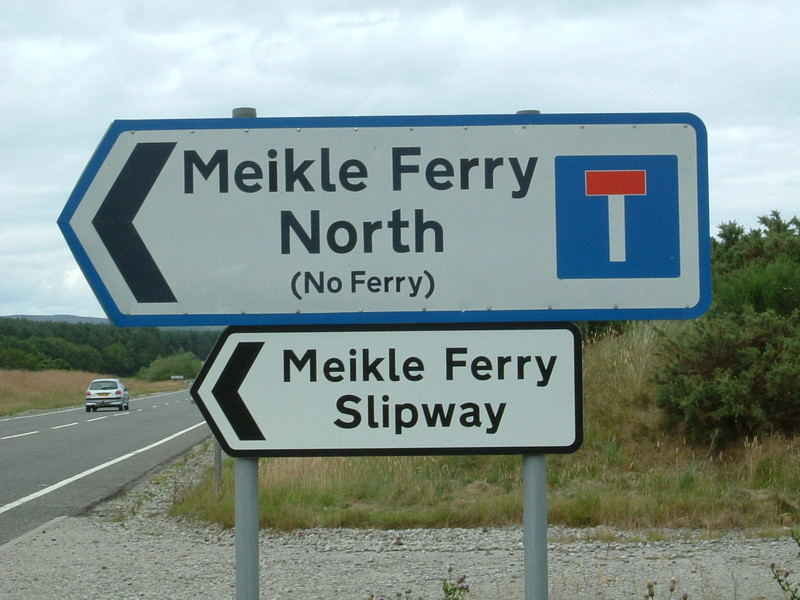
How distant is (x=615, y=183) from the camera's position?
2600 mm

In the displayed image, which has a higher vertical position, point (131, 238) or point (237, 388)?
point (131, 238)

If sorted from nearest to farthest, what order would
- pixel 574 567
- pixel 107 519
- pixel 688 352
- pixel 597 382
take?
pixel 574 567
pixel 107 519
pixel 688 352
pixel 597 382

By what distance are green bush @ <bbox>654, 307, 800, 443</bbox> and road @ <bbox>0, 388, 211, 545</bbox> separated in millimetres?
6933

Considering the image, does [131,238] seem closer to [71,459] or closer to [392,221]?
[392,221]

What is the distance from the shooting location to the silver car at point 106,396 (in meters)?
37.8

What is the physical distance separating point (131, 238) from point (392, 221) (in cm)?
74

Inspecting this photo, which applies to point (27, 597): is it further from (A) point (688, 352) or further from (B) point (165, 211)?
(A) point (688, 352)

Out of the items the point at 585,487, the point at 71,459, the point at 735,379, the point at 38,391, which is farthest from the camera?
the point at 38,391

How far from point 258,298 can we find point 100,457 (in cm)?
1527

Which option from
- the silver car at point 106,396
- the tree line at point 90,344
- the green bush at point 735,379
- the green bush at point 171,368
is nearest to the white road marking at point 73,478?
the green bush at point 735,379

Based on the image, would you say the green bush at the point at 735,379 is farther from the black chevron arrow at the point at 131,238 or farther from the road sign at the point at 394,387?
the black chevron arrow at the point at 131,238

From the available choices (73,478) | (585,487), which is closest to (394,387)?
(585,487)

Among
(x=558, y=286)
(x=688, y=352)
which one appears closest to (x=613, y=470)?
(x=688, y=352)

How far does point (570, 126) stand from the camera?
8.56ft
